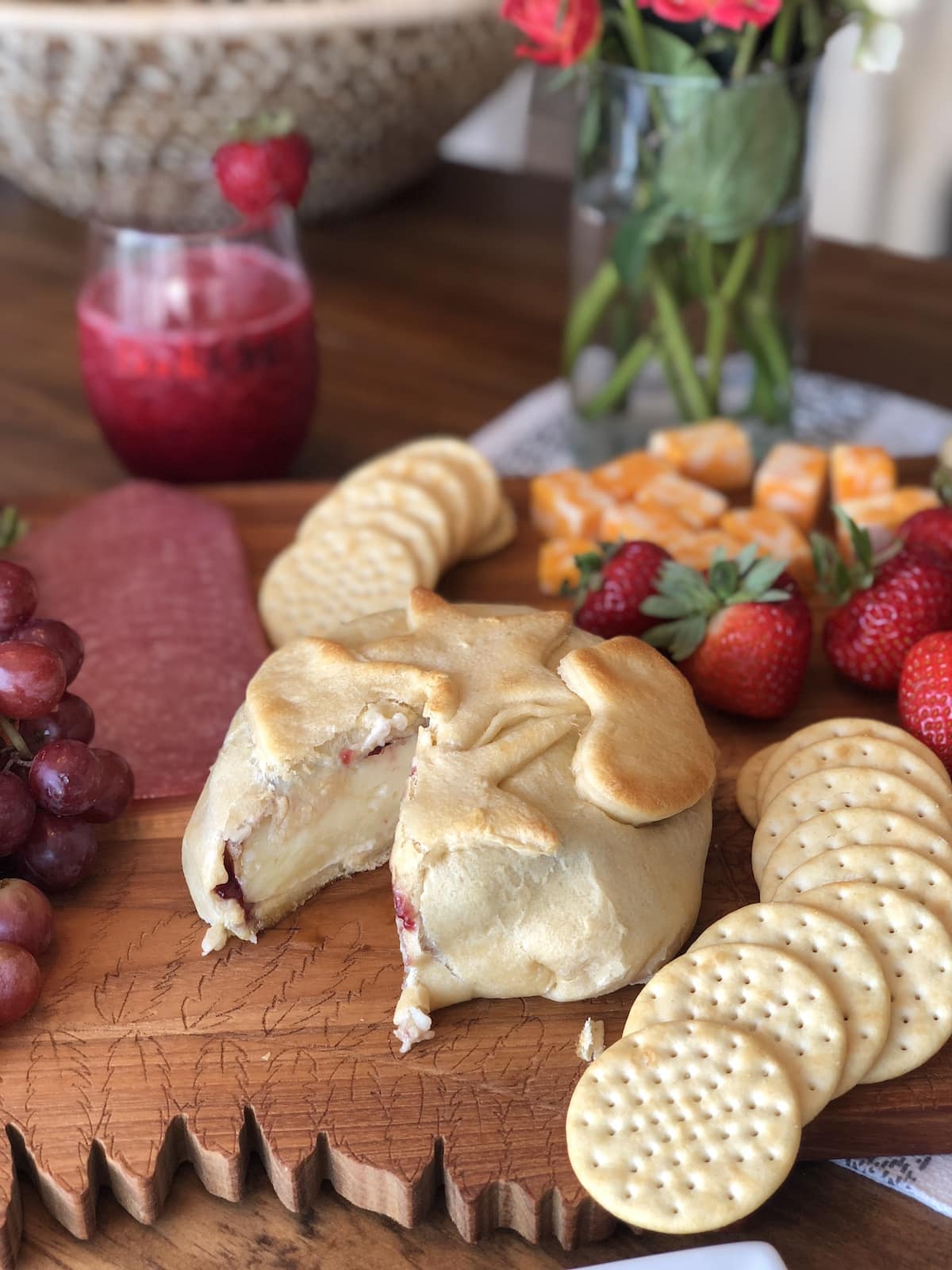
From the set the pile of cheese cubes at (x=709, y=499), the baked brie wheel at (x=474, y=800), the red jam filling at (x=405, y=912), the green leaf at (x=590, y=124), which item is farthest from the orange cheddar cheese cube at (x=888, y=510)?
the red jam filling at (x=405, y=912)

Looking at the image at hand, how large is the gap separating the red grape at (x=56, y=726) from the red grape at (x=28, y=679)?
0.04 metres

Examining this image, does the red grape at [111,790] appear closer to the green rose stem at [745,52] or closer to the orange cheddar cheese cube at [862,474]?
the orange cheddar cheese cube at [862,474]

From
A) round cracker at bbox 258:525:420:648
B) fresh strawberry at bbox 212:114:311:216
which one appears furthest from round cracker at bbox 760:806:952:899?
fresh strawberry at bbox 212:114:311:216

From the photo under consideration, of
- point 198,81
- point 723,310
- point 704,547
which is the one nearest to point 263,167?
point 198,81

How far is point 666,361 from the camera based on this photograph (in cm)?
197

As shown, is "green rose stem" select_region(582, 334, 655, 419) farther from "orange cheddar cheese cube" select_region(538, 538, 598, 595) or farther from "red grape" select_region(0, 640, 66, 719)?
"red grape" select_region(0, 640, 66, 719)

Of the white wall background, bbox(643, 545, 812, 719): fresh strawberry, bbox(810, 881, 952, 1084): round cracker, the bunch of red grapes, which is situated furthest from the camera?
the white wall background

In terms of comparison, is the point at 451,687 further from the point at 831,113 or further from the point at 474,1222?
the point at 831,113

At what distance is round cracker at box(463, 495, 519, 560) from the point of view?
1797mm

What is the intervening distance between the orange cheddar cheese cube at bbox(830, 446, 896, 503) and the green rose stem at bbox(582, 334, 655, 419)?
1.02 feet

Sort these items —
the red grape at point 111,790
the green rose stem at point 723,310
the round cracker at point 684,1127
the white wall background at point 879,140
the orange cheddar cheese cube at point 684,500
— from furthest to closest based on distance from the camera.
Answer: the white wall background at point 879,140, the green rose stem at point 723,310, the orange cheddar cheese cube at point 684,500, the red grape at point 111,790, the round cracker at point 684,1127

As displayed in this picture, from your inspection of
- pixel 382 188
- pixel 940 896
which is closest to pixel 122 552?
pixel 940 896

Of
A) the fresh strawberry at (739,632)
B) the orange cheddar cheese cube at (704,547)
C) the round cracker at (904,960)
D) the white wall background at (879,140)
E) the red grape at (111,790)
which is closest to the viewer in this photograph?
the round cracker at (904,960)

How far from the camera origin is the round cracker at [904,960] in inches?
43.4
